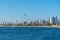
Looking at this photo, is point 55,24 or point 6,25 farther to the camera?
point 6,25

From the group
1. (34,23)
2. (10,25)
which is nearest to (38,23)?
(34,23)

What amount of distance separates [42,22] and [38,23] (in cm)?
695

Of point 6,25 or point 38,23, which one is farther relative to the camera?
point 6,25

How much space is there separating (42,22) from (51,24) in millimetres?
9167

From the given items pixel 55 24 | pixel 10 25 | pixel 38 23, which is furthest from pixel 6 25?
pixel 55 24

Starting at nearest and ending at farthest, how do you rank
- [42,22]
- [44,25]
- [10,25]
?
1. [42,22]
2. [44,25]
3. [10,25]

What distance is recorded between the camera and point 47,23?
13600cm

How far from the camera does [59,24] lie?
140 meters

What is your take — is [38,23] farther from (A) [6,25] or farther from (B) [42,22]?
(A) [6,25]

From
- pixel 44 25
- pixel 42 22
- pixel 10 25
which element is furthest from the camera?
pixel 10 25

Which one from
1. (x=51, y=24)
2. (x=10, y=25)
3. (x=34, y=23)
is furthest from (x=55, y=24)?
(x=10, y=25)

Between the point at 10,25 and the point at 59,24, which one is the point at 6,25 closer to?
the point at 10,25

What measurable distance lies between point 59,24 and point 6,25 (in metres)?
33.5

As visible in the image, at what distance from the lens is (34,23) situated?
135 m
